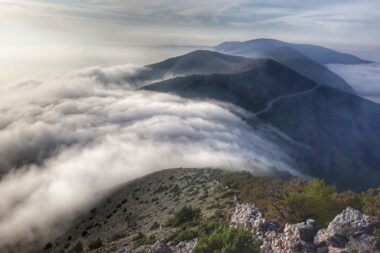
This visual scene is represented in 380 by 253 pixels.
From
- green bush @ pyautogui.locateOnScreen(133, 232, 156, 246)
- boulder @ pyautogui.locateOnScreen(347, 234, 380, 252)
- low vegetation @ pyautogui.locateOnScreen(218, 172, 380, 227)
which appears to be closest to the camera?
boulder @ pyautogui.locateOnScreen(347, 234, 380, 252)

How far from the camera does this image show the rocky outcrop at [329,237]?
78.6ft

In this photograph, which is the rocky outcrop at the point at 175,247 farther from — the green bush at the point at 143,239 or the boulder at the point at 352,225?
the boulder at the point at 352,225

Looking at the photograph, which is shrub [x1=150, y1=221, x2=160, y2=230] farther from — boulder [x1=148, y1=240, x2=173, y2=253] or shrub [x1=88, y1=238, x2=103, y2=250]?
boulder [x1=148, y1=240, x2=173, y2=253]

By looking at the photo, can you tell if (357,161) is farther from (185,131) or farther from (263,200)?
(263,200)

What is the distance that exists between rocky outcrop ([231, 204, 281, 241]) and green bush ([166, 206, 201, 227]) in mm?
6238

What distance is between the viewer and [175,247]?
31.1m

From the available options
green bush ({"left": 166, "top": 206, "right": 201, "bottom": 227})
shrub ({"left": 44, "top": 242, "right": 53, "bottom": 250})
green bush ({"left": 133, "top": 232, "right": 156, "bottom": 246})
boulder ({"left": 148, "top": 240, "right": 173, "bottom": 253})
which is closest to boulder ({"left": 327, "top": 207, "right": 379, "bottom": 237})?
boulder ({"left": 148, "top": 240, "right": 173, "bottom": 253})

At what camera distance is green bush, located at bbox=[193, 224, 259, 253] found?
26.1 meters

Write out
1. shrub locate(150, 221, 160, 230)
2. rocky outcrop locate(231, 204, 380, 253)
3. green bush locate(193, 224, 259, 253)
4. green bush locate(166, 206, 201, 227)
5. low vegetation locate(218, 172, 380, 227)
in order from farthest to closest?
shrub locate(150, 221, 160, 230)
green bush locate(166, 206, 201, 227)
low vegetation locate(218, 172, 380, 227)
green bush locate(193, 224, 259, 253)
rocky outcrop locate(231, 204, 380, 253)

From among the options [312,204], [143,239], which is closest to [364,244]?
[312,204]

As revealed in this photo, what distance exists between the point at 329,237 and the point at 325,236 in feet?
0.99

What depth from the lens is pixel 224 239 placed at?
89.6 ft

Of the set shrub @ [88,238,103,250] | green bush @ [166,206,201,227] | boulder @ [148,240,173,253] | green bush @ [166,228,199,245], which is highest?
boulder @ [148,240,173,253]

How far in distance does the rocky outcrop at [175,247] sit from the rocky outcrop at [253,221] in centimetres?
361
